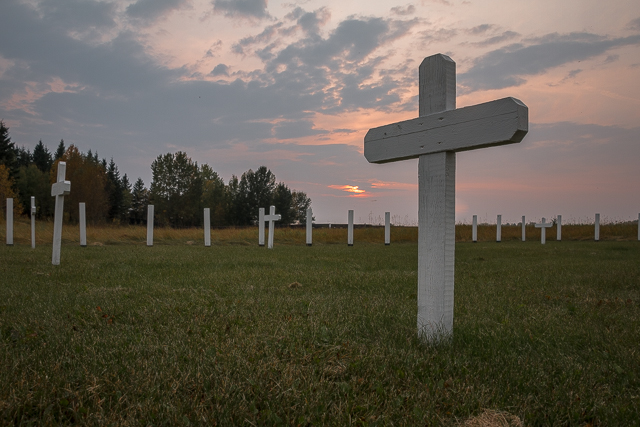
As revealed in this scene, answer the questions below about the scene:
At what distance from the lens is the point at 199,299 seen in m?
5.33

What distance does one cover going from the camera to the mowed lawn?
8.00 ft

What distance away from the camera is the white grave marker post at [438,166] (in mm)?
3305

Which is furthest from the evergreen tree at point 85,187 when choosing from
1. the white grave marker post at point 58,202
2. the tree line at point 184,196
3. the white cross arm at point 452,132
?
the white cross arm at point 452,132

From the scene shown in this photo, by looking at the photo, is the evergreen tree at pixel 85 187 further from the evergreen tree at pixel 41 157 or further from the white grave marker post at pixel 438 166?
the white grave marker post at pixel 438 166

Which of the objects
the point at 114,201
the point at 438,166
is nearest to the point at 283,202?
the point at 114,201

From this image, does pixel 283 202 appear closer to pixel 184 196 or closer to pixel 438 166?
pixel 184 196

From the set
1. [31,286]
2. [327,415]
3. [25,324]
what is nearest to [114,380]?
[327,415]

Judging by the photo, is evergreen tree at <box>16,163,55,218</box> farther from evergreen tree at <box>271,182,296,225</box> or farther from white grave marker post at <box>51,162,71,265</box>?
white grave marker post at <box>51,162,71,265</box>

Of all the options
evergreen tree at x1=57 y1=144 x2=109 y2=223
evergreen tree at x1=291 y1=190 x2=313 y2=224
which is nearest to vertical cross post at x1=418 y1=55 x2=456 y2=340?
evergreen tree at x1=57 y1=144 x2=109 y2=223

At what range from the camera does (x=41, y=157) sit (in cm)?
8756

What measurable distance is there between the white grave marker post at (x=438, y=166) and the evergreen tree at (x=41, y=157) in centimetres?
9735

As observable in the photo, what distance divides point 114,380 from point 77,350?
0.83m

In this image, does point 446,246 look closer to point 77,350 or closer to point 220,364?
point 220,364

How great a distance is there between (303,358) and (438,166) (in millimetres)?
1740
